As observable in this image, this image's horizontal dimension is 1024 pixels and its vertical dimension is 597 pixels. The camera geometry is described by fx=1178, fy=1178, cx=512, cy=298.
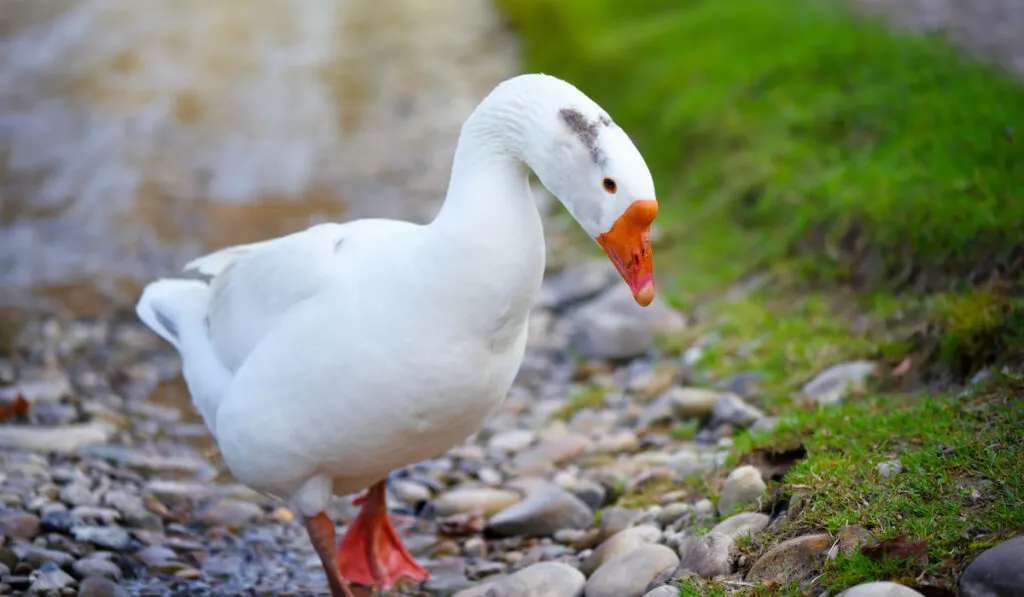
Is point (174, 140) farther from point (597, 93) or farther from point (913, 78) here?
point (913, 78)

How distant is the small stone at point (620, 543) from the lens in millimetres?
4246

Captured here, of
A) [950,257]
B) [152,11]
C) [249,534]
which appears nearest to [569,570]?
[249,534]

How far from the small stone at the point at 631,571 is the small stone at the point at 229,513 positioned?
5.57ft

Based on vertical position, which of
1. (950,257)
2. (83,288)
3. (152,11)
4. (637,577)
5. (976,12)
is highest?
(152,11)

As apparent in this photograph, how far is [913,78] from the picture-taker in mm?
8125

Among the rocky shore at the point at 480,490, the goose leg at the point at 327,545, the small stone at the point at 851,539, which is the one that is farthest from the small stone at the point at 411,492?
the small stone at the point at 851,539

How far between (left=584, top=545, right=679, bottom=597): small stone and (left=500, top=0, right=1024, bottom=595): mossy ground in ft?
1.11

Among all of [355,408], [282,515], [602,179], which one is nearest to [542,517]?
[282,515]

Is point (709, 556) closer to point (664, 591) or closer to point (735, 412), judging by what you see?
point (664, 591)

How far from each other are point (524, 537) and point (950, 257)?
2.51 m

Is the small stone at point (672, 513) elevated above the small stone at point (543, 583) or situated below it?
above

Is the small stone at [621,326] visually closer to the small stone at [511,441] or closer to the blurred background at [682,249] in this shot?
the blurred background at [682,249]

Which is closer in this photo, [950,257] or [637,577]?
[637,577]

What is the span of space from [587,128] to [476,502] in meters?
2.17
